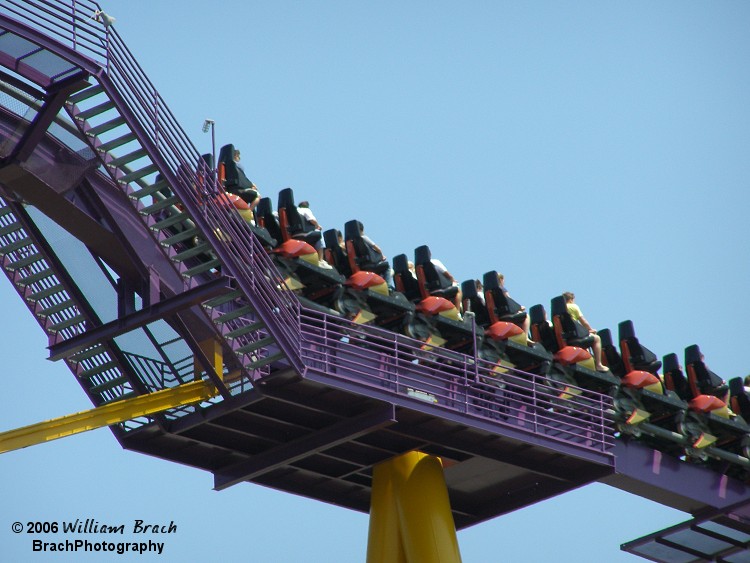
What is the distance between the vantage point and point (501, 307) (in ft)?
92.0

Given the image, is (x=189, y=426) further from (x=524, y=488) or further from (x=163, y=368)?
(x=524, y=488)

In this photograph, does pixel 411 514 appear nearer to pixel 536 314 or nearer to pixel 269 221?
pixel 536 314

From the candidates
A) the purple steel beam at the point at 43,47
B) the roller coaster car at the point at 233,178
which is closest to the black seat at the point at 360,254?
the roller coaster car at the point at 233,178

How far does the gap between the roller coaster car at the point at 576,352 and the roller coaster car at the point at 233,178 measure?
5691 millimetres

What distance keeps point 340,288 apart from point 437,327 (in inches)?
73.0

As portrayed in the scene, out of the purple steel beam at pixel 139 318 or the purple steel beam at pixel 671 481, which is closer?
the purple steel beam at pixel 139 318

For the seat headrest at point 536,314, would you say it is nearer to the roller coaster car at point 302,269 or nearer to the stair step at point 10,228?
the roller coaster car at point 302,269

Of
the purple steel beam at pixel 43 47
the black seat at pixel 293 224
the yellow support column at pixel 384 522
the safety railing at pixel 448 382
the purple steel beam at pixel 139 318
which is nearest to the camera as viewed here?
the purple steel beam at pixel 43 47

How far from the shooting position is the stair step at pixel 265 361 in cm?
2338

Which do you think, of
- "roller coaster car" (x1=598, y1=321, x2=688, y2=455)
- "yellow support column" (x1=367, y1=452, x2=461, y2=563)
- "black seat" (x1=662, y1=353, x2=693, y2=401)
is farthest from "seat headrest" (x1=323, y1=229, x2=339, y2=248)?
"black seat" (x1=662, y1=353, x2=693, y2=401)

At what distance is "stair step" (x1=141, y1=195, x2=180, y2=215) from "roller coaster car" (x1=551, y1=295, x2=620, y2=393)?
8.03m

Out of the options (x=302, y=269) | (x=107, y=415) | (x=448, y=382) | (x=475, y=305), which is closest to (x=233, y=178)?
(x=302, y=269)

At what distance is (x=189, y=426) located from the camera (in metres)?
25.1

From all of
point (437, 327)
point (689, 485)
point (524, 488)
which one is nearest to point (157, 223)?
point (437, 327)
